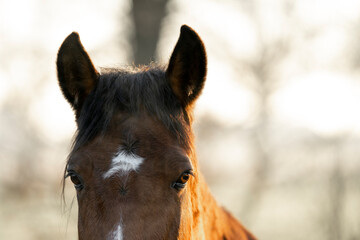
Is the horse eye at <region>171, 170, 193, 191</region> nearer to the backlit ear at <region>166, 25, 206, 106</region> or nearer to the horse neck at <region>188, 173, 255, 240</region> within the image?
the horse neck at <region>188, 173, 255, 240</region>

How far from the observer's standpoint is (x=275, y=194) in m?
18.8

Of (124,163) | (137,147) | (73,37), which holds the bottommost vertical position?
(124,163)

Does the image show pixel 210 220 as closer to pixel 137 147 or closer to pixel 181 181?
pixel 181 181

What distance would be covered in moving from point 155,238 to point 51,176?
10.4 meters

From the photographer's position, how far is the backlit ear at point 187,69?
10.3 feet

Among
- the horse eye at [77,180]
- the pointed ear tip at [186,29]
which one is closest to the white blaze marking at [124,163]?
the horse eye at [77,180]

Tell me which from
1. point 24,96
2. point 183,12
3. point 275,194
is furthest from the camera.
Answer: point 275,194

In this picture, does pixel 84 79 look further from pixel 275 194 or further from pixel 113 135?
pixel 275 194

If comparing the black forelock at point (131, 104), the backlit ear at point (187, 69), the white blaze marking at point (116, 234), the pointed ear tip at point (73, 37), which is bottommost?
the white blaze marking at point (116, 234)

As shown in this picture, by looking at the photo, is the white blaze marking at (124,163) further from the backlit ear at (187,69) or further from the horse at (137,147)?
the backlit ear at (187,69)

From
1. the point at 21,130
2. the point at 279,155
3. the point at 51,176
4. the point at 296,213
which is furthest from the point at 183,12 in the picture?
the point at 296,213

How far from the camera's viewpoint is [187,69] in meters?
3.24

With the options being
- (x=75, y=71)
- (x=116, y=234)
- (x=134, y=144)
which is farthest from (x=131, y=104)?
(x=116, y=234)

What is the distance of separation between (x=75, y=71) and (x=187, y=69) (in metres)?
0.86
